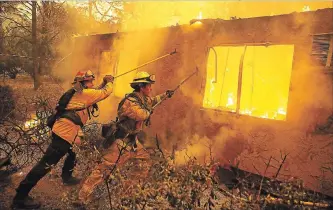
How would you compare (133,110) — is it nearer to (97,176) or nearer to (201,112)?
(97,176)

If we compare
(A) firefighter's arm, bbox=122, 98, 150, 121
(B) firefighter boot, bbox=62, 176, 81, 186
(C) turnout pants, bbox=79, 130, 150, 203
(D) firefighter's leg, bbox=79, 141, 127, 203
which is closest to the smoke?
(C) turnout pants, bbox=79, 130, 150, 203

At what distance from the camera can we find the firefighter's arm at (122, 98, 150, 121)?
4824 millimetres

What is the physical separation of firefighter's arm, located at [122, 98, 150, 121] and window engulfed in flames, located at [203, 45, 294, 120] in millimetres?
2146

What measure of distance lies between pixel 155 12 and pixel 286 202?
63.9ft

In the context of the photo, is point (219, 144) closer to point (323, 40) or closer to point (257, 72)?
point (257, 72)

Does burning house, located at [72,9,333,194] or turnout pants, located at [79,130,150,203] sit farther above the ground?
burning house, located at [72,9,333,194]

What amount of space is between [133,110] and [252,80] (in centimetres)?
294

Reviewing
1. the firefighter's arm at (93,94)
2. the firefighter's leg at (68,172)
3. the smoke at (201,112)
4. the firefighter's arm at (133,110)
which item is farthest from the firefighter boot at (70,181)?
the smoke at (201,112)

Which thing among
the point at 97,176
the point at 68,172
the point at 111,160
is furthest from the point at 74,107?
the point at 68,172

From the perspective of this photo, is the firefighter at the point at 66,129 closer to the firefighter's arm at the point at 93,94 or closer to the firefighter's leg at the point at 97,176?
the firefighter's arm at the point at 93,94

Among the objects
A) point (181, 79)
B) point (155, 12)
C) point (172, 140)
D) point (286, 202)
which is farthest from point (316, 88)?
point (155, 12)

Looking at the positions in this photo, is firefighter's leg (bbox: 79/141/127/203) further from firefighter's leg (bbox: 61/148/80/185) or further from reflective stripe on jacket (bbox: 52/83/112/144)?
firefighter's leg (bbox: 61/148/80/185)

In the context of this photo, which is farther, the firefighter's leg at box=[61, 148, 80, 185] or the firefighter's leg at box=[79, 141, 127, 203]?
the firefighter's leg at box=[61, 148, 80, 185]

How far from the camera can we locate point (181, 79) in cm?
702
